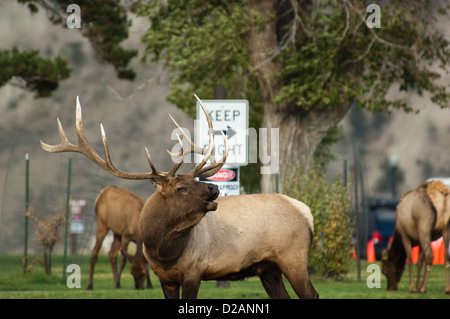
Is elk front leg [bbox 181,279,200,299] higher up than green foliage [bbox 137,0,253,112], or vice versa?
green foliage [bbox 137,0,253,112]

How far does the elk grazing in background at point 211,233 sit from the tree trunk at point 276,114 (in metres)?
10.7

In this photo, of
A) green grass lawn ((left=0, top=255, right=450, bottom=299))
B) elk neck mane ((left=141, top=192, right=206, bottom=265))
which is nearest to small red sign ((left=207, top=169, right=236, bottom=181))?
green grass lawn ((left=0, top=255, right=450, bottom=299))

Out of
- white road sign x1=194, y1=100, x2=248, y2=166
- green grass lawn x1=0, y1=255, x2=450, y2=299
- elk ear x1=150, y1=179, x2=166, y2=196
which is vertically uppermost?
white road sign x1=194, y1=100, x2=248, y2=166

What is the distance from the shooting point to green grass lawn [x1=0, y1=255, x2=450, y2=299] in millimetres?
12430

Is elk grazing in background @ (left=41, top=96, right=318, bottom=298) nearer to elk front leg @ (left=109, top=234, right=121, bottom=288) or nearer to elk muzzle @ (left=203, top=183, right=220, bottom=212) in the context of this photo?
elk muzzle @ (left=203, top=183, right=220, bottom=212)

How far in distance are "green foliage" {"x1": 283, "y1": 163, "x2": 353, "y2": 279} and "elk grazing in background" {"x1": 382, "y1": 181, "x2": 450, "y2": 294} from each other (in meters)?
1.53

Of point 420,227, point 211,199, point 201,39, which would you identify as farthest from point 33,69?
point 211,199

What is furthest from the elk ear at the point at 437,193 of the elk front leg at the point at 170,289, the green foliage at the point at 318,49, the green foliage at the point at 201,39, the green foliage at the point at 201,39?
the green foliage at the point at 201,39

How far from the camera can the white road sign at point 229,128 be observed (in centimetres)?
1308

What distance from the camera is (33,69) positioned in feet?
56.6

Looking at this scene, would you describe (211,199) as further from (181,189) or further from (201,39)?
(201,39)

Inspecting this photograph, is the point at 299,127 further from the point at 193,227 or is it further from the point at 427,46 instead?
the point at 193,227

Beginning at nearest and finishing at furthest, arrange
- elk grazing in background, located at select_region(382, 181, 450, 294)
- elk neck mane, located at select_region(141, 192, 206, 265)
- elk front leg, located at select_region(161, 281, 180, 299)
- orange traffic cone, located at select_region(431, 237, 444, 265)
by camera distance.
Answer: elk neck mane, located at select_region(141, 192, 206, 265) < elk front leg, located at select_region(161, 281, 180, 299) < elk grazing in background, located at select_region(382, 181, 450, 294) < orange traffic cone, located at select_region(431, 237, 444, 265)

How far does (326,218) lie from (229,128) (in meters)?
3.81
